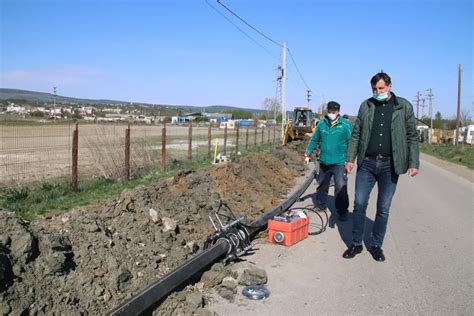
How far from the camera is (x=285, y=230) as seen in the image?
6750mm

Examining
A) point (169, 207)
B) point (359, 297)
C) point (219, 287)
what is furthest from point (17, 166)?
point (359, 297)

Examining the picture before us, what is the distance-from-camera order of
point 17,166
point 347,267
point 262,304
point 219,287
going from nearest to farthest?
1. point 262,304
2. point 219,287
3. point 347,267
4. point 17,166

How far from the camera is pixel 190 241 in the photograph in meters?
6.23

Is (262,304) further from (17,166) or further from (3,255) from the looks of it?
(17,166)

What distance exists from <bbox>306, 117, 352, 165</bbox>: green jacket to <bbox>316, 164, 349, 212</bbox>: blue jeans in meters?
0.13

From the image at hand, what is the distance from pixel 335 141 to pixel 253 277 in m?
4.07

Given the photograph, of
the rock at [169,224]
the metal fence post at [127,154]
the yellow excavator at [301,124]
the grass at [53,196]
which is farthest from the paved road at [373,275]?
the yellow excavator at [301,124]

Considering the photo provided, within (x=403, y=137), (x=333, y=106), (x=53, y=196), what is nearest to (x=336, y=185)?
(x=333, y=106)

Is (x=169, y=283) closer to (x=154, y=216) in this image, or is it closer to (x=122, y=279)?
(x=122, y=279)

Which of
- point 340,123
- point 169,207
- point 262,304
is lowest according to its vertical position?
point 262,304

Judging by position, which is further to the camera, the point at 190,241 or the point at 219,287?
the point at 190,241

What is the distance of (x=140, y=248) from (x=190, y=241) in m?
0.97

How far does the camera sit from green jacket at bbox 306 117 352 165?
338 inches

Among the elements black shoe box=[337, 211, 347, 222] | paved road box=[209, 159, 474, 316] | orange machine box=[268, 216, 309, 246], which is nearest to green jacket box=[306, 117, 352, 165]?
black shoe box=[337, 211, 347, 222]
